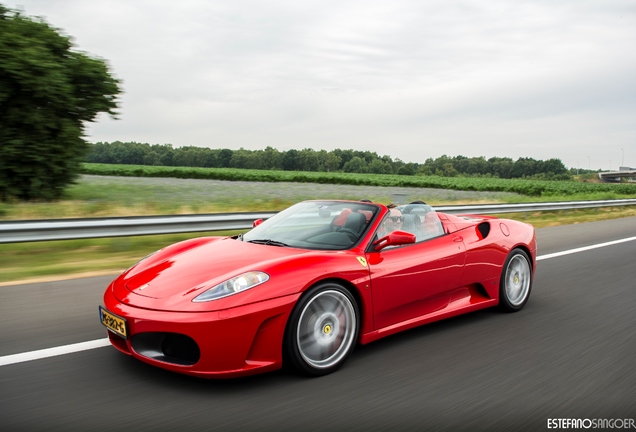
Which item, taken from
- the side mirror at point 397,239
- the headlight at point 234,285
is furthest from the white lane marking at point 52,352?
the side mirror at point 397,239

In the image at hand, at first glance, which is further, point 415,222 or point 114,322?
point 415,222

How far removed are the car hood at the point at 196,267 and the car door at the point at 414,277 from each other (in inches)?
23.9

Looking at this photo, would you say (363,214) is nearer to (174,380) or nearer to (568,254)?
(174,380)

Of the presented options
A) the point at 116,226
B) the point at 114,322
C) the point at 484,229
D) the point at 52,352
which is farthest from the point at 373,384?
the point at 116,226

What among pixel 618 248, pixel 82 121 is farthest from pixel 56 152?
pixel 618 248

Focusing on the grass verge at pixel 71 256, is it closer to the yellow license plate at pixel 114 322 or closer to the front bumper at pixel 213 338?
the yellow license plate at pixel 114 322

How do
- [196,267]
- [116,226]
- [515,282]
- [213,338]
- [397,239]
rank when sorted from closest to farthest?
[213,338], [196,267], [397,239], [515,282], [116,226]

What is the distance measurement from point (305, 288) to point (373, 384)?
72 cm

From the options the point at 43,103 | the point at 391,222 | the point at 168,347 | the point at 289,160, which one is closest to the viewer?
the point at 168,347

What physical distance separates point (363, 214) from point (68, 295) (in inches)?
123

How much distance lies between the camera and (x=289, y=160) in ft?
270

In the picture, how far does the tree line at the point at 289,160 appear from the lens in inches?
2685

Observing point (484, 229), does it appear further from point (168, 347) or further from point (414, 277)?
point (168, 347)

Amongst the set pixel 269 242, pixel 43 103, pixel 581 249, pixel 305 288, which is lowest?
pixel 581 249
